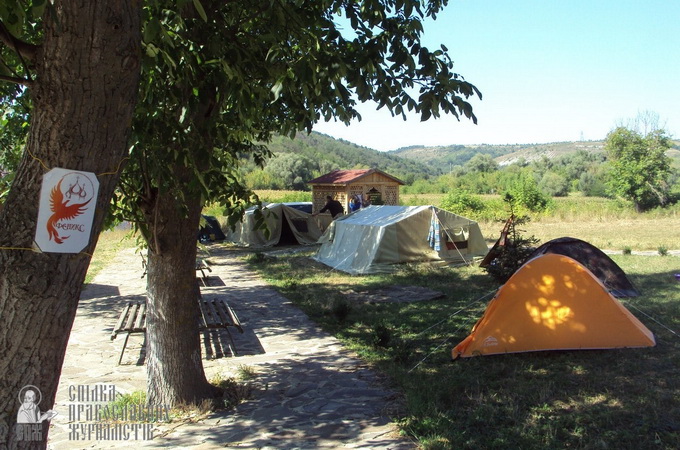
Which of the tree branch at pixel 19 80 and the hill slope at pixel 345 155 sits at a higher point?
the hill slope at pixel 345 155

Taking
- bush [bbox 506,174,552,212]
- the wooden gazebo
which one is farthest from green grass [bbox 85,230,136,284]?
bush [bbox 506,174,552,212]

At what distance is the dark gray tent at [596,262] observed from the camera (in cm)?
932

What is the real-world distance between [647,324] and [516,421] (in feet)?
13.5

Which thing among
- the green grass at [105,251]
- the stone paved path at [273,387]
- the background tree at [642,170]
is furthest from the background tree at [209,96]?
the background tree at [642,170]

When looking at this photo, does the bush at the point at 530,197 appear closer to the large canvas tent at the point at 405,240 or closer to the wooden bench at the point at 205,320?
the large canvas tent at the point at 405,240

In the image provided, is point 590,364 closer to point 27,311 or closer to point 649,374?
point 649,374

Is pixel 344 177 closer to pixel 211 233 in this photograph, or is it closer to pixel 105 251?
pixel 211 233

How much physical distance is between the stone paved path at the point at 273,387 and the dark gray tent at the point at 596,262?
14.3ft

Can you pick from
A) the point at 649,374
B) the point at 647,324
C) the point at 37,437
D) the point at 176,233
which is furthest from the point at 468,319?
the point at 37,437

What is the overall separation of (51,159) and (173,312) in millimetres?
2714

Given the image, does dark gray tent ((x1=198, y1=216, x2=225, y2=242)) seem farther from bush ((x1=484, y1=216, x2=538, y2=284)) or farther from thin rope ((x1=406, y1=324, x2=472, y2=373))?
thin rope ((x1=406, y1=324, x2=472, y2=373))

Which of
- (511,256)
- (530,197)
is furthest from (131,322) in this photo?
(530,197)

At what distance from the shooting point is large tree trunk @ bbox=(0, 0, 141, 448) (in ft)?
7.45

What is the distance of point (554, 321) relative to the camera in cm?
616
